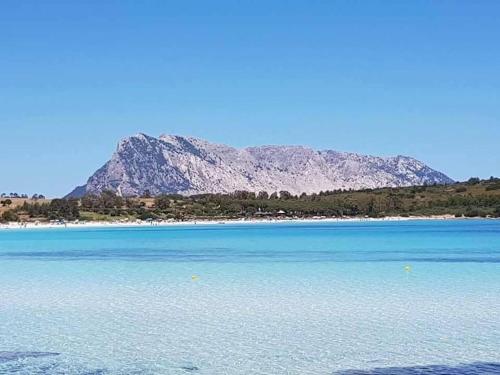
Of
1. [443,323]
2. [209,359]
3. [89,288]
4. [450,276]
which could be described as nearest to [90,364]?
[209,359]

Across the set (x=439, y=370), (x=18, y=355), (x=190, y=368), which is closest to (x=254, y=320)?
(x=190, y=368)

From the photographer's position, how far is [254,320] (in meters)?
26.4

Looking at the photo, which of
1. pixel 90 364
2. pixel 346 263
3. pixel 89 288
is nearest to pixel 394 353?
pixel 90 364

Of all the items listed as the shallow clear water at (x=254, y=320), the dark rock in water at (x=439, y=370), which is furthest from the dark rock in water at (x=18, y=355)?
the dark rock in water at (x=439, y=370)

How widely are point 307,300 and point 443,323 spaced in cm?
746

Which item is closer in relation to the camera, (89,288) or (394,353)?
(394,353)

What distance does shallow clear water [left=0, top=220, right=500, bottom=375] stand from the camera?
19.5m

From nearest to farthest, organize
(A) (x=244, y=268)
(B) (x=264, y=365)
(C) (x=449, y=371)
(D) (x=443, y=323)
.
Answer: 1. (C) (x=449, y=371)
2. (B) (x=264, y=365)
3. (D) (x=443, y=323)
4. (A) (x=244, y=268)

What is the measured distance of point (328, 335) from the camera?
2316 centimetres

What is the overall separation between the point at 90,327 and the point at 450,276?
71.6 feet

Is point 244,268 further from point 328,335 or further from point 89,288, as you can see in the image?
point 328,335

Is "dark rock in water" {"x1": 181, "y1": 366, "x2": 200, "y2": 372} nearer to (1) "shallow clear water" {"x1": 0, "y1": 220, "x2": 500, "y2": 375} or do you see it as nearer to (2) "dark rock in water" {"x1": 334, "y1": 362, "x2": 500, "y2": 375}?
(1) "shallow clear water" {"x1": 0, "y1": 220, "x2": 500, "y2": 375}

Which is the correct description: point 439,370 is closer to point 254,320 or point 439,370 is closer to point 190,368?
point 190,368

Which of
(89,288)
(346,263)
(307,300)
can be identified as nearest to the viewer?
(307,300)
